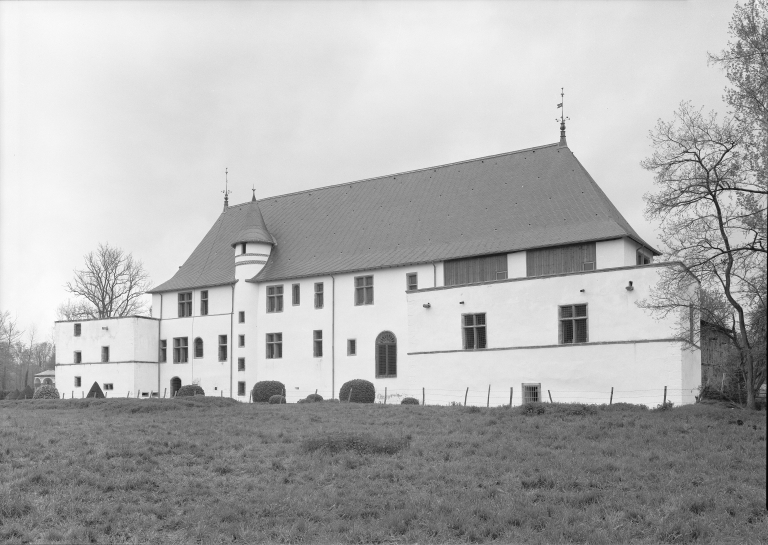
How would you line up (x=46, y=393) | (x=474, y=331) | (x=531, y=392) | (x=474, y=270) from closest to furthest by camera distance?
(x=531, y=392) → (x=474, y=331) → (x=474, y=270) → (x=46, y=393)

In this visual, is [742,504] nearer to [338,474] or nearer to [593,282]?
[338,474]

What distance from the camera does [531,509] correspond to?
40.3ft

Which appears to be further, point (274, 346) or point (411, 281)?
point (274, 346)

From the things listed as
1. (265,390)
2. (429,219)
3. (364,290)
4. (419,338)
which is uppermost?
(429,219)

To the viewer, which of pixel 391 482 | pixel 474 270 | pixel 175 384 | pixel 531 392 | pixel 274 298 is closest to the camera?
pixel 391 482

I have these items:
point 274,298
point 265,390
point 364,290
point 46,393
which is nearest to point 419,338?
point 364,290

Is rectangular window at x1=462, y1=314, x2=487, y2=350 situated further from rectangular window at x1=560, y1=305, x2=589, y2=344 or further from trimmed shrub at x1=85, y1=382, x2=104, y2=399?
trimmed shrub at x1=85, y1=382, x2=104, y2=399

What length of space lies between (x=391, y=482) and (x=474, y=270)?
24.5 m

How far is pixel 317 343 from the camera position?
4353cm

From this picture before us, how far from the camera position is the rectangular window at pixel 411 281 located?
4028 centimetres

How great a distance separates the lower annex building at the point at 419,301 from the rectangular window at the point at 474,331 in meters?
0.06

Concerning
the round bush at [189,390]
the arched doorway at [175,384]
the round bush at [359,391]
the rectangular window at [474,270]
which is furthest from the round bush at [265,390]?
the rectangular window at [474,270]

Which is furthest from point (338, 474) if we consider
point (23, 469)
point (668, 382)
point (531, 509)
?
point (668, 382)

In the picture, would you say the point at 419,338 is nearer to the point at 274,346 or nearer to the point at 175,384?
the point at 274,346
